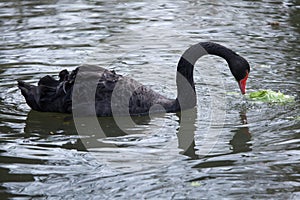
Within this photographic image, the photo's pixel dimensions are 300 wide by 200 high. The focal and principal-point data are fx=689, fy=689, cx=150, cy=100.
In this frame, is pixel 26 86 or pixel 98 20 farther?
pixel 98 20

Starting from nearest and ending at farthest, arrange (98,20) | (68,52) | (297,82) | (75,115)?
(75,115), (297,82), (68,52), (98,20)

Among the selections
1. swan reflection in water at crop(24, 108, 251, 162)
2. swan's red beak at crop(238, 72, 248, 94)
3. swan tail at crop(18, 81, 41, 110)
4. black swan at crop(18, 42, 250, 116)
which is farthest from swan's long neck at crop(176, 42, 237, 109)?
swan tail at crop(18, 81, 41, 110)

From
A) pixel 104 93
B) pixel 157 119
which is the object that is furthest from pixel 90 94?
pixel 157 119

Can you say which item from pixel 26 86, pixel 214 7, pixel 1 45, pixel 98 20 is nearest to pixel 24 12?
pixel 98 20

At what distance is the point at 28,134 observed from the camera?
633 centimetres

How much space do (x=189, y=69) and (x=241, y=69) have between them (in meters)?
0.57

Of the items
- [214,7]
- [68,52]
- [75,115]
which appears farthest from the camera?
[214,7]

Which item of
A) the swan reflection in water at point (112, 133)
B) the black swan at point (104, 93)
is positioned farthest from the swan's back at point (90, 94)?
the swan reflection in water at point (112, 133)

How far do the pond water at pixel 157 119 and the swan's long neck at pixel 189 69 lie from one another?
0.52 ft

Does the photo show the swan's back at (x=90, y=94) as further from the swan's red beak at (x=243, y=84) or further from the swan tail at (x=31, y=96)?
the swan's red beak at (x=243, y=84)

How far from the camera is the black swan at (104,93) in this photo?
6.77 m

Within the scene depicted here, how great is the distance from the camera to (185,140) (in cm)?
615

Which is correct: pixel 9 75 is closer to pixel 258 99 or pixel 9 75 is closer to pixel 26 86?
pixel 26 86

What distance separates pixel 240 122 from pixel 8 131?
217 centimetres
